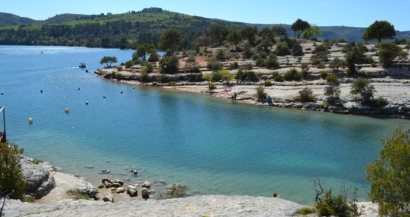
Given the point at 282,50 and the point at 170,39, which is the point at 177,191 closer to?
the point at 282,50

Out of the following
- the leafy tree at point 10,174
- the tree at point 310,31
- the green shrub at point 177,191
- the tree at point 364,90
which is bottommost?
Result: the green shrub at point 177,191

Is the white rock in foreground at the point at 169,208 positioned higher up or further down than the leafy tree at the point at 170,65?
further down

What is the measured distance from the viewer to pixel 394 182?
49.8 feet

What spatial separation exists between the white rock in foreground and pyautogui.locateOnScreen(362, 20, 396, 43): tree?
92.3 metres

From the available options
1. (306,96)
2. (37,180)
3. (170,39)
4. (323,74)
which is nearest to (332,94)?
(306,96)

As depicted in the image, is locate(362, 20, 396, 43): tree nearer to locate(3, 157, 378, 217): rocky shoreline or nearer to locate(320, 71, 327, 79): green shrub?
locate(320, 71, 327, 79): green shrub

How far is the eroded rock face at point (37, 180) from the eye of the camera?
2473 centimetres

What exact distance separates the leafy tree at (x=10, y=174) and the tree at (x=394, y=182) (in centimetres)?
1860

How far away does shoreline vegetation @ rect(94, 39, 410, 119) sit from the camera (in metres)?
59.8

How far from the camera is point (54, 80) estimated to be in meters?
91.8

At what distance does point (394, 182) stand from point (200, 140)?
2889 cm

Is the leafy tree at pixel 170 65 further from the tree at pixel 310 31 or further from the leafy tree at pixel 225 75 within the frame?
the tree at pixel 310 31

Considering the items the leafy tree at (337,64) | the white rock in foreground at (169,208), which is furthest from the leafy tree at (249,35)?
the white rock in foreground at (169,208)

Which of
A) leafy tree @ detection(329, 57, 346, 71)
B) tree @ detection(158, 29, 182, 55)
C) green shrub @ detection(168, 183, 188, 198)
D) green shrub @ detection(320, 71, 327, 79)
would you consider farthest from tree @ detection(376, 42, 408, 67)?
green shrub @ detection(168, 183, 188, 198)
